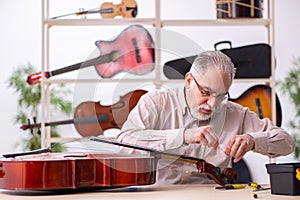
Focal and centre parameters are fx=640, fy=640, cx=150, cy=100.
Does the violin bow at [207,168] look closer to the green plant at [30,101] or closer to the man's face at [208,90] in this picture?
the man's face at [208,90]

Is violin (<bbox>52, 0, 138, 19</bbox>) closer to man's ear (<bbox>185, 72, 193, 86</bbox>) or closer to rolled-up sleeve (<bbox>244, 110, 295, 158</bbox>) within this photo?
rolled-up sleeve (<bbox>244, 110, 295, 158</bbox>)

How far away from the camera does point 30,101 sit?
4156 mm

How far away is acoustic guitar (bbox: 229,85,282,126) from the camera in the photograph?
362 cm

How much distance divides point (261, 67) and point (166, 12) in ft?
3.28

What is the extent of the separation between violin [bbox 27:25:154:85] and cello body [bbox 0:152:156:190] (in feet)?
6.02

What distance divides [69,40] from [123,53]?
0.63 metres

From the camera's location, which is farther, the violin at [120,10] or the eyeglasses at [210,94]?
the violin at [120,10]

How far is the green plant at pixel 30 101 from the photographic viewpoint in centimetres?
411

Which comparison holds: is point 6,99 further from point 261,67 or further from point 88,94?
point 88,94

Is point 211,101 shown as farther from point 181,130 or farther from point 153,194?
point 153,194

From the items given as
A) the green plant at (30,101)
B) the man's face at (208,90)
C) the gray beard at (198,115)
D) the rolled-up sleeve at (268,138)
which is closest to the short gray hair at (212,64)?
the man's face at (208,90)

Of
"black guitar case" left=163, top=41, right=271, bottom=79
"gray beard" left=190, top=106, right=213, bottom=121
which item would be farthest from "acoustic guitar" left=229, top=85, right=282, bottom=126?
"gray beard" left=190, top=106, right=213, bottom=121

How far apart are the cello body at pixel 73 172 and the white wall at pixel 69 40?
8.31 ft

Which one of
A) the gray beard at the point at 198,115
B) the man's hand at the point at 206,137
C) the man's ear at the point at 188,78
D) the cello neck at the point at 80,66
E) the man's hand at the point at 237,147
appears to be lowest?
the man's hand at the point at 237,147
